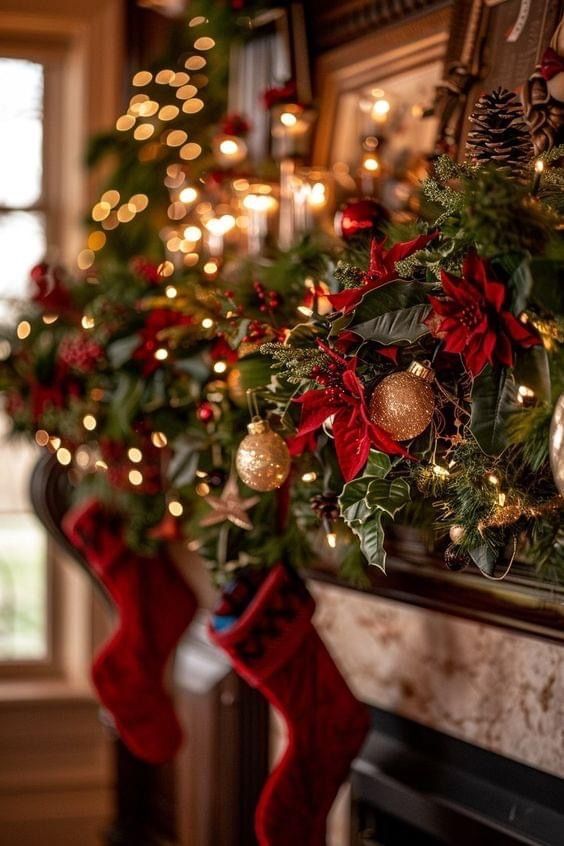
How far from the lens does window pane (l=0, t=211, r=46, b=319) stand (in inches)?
109

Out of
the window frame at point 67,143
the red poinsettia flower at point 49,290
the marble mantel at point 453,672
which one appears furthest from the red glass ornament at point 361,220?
the window frame at point 67,143

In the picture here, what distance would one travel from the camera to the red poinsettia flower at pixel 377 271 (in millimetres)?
1007

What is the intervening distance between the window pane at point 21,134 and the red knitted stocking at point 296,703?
1710 millimetres

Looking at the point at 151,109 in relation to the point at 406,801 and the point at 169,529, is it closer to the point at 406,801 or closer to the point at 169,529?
the point at 169,529

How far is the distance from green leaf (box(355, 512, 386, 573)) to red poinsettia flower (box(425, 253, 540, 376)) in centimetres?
21

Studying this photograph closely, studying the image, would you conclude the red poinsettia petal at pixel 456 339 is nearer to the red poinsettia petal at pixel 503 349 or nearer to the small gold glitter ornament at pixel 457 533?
the red poinsettia petal at pixel 503 349

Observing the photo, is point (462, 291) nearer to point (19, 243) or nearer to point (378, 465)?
point (378, 465)

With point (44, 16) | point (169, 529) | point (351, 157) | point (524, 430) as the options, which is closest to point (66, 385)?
point (169, 529)

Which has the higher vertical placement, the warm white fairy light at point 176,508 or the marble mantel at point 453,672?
the warm white fairy light at point 176,508

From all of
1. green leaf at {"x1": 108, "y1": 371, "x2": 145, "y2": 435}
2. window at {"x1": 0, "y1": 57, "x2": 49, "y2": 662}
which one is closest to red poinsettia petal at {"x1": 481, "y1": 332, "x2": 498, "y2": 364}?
green leaf at {"x1": 108, "y1": 371, "x2": 145, "y2": 435}

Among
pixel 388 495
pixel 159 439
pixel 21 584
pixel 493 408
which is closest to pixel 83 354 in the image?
pixel 159 439

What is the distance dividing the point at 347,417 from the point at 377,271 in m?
0.16

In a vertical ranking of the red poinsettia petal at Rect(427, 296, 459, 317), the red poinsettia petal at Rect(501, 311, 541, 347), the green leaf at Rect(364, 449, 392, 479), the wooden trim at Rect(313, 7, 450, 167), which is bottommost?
the green leaf at Rect(364, 449, 392, 479)

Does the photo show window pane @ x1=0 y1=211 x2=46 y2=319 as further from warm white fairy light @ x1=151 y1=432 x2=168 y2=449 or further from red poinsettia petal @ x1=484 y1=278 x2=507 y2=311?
red poinsettia petal @ x1=484 y1=278 x2=507 y2=311
